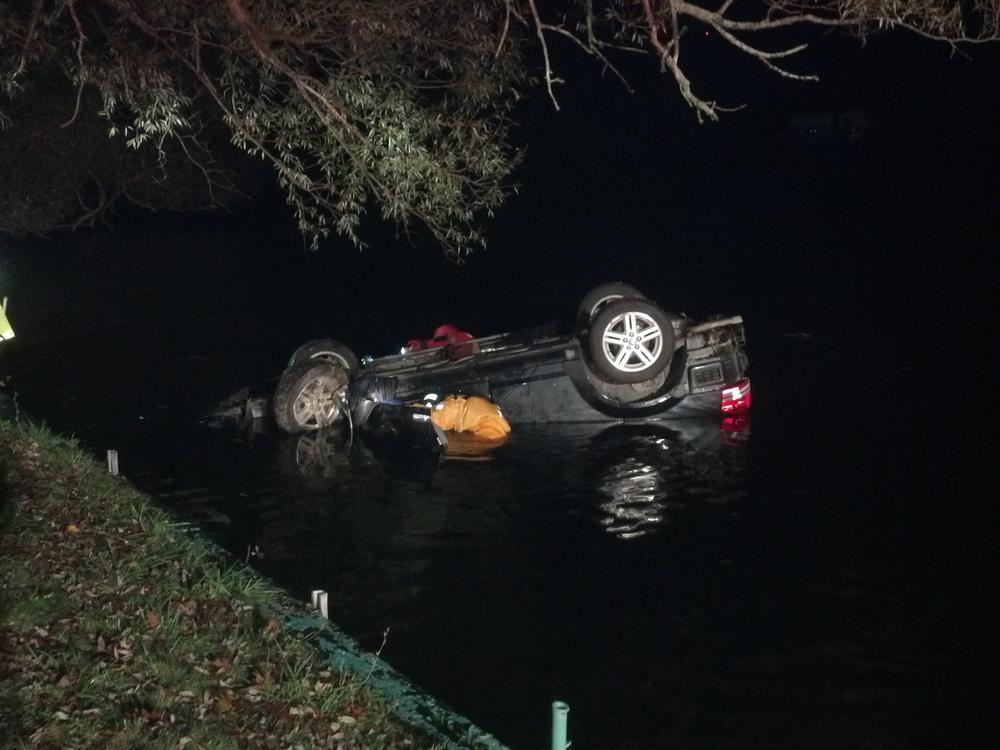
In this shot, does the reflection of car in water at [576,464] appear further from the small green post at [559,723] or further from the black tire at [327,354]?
the small green post at [559,723]

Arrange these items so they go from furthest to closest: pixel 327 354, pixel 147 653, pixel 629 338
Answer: pixel 327 354, pixel 629 338, pixel 147 653

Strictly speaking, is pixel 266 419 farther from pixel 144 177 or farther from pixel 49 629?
pixel 144 177

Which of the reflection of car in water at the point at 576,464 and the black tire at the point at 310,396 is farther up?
the black tire at the point at 310,396

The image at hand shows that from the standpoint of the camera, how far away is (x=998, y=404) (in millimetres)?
14227

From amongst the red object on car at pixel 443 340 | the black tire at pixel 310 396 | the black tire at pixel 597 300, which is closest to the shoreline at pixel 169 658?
the black tire at pixel 310 396

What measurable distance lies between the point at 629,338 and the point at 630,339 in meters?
0.01

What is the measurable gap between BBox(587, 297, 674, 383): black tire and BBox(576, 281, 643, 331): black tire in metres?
0.19

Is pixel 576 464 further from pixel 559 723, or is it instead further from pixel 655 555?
pixel 559 723

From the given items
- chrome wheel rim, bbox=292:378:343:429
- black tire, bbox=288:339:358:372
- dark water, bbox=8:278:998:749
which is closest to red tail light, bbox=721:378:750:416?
dark water, bbox=8:278:998:749

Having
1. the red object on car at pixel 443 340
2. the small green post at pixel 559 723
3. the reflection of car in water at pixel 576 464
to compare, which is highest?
the red object on car at pixel 443 340

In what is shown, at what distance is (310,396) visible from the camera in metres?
13.2

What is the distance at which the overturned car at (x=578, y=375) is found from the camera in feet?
41.8

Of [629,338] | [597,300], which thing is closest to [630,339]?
[629,338]

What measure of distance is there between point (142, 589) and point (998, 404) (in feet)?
34.4
